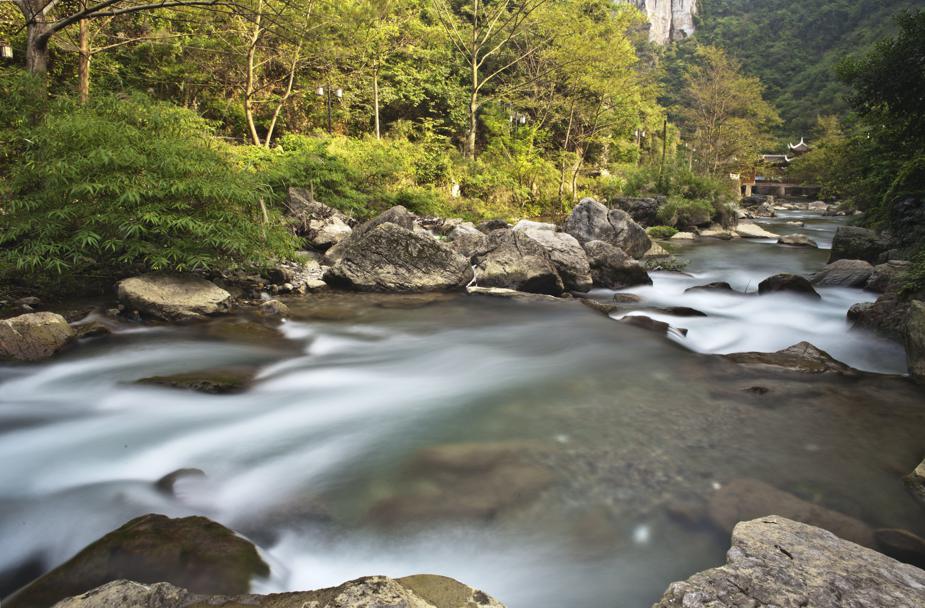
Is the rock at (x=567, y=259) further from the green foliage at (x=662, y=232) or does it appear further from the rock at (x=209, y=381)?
the green foliage at (x=662, y=232)

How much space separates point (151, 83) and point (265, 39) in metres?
4.40

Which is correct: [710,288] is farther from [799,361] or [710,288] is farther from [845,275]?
[799,361]

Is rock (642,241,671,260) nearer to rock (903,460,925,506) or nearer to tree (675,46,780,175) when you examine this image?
rock (903,460,925,506)

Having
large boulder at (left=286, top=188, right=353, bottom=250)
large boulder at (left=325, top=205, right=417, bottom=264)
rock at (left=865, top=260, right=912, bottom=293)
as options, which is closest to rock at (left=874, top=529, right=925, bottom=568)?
large boulder at (left=325, top=205, right=417, bottom=264)

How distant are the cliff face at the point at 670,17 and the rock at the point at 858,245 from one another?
3753 inches

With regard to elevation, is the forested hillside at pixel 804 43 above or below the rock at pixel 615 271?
above

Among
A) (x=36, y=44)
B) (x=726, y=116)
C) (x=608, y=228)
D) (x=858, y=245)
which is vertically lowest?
(x=858, y=245)

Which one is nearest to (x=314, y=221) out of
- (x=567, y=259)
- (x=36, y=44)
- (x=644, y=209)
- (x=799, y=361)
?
(x=36, y=44)

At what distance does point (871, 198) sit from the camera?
532 inches

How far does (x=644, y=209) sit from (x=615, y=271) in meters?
13.0

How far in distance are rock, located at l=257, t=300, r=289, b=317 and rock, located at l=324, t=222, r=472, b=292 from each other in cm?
161

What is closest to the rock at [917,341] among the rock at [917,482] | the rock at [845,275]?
the rock at [917,482]

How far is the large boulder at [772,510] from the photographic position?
2725mm

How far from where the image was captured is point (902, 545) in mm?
2592
